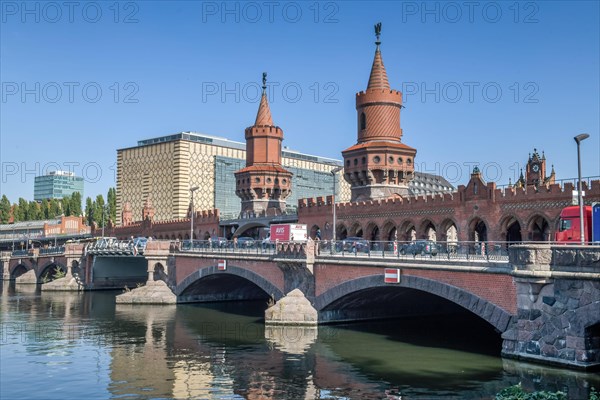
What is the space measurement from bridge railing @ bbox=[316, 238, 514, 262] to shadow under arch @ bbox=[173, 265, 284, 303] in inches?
593

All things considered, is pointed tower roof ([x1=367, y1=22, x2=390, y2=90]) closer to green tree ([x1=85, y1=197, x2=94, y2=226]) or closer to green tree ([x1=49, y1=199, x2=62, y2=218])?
green tree ([x1=85, y1=197, x2=94, y2=226])

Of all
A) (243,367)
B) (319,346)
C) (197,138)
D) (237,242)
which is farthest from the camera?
(197,138)

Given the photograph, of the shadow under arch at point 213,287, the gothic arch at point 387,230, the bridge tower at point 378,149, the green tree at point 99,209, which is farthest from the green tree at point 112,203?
the gothic arch at point 387,230

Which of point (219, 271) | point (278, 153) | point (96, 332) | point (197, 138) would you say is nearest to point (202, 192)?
point (197, 138)

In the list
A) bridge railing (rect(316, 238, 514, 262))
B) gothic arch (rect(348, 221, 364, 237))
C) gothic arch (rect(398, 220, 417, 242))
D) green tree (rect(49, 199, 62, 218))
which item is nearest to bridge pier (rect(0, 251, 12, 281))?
green tree (rect(49, 199, 62, 218))

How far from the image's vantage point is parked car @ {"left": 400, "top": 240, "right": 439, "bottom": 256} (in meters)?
35.2

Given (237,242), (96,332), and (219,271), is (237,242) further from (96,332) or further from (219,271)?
(96,332)

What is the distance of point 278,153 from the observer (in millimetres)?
82688

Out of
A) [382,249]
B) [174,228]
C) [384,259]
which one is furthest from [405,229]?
[174,228]

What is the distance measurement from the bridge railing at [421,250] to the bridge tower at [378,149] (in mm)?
20481

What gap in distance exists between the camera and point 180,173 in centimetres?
10994

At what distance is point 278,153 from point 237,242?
28.8m

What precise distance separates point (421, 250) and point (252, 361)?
11.5 meters

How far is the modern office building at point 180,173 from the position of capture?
11088 centimetres
